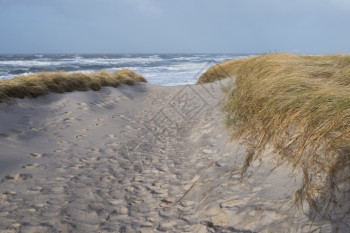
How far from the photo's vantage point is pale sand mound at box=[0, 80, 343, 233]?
217cm

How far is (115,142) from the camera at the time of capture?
4.32m

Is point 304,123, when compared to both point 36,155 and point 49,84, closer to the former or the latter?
point 36,155

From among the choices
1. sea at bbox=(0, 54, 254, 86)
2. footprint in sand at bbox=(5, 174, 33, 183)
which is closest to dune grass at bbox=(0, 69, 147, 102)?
footprint in sand at bbox=(5, 174, 33, 183)

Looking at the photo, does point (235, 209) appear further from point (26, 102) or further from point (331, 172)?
point (26, 102)

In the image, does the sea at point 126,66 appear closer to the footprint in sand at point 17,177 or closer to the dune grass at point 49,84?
the dune grass at point 49,84

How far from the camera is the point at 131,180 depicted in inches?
122

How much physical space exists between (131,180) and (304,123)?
1842 millimetres

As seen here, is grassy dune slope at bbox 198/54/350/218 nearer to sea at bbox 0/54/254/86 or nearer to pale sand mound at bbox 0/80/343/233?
pale sand mound at bbox 0/80/343/233

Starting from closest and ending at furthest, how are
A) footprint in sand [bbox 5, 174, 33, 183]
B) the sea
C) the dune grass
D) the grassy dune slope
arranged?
the grassy dune slope
footprint in sand [bbox 5, 174, 33, 183]
the dune grass
the sea

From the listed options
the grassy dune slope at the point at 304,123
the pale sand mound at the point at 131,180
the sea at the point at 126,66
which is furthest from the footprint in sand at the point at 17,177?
the sea at the point at 126,66

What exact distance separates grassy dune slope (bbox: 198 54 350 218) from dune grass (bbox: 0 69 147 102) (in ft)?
13.5

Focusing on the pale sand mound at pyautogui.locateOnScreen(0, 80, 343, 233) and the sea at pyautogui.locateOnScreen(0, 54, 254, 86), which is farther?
the sea at pyautogui.locateOnScreen(0, 54, 254, 86)

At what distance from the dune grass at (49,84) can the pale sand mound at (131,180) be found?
0.36 meters

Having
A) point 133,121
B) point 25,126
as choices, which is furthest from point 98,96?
point 25,126
